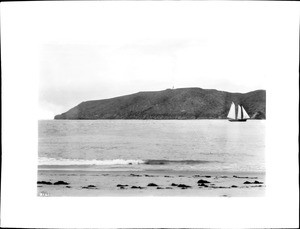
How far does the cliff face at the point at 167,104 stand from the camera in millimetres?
6785

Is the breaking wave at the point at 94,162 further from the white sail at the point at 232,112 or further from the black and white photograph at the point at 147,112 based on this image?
the white sail at the point at 232,112

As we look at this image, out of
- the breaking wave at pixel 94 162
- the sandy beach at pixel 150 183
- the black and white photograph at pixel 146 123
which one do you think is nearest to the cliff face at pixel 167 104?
the black and white photograph at pixel 146 123

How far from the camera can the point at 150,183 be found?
6.80 meters

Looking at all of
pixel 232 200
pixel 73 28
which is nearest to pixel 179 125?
pixel 232 200

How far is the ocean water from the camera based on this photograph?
267 inches

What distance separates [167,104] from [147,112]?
0.22m

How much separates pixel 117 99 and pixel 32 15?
1.21 meters

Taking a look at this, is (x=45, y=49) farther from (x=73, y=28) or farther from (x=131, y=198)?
(x=131, y=198)

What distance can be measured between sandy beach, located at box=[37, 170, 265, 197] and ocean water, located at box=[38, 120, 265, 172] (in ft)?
0.18

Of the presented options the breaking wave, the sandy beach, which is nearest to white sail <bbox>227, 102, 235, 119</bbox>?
the sandy beach

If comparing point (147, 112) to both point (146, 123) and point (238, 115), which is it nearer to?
point (146, 123)

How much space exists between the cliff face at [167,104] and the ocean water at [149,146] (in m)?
0.07

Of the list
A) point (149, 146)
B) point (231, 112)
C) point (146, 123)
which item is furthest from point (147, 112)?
point (231, 112)

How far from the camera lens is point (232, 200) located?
6754 millimetres
